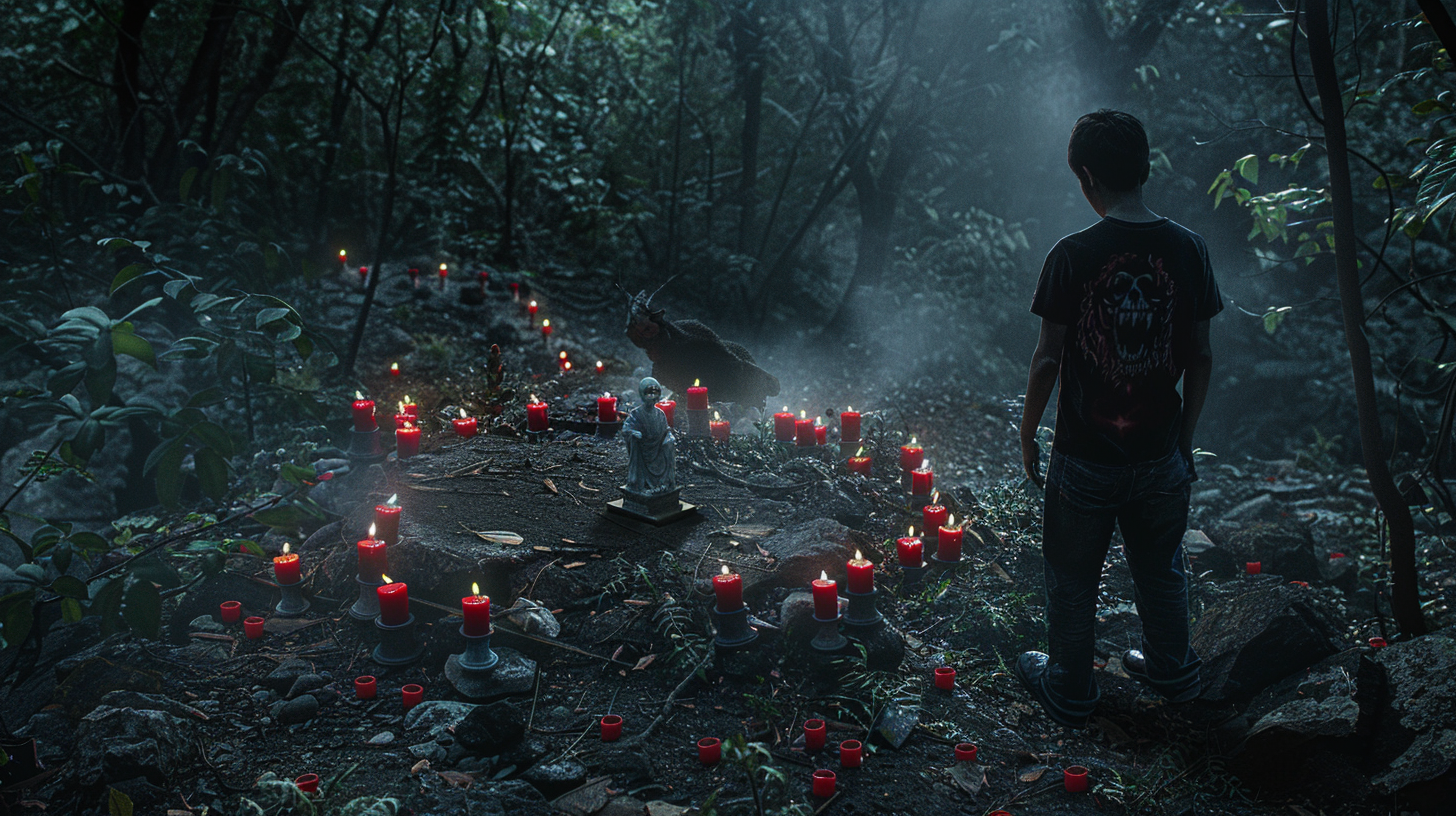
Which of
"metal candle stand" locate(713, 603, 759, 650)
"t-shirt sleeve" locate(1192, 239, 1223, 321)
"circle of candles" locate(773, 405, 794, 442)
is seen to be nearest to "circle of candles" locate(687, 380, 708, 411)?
"circle of candles" locate(773, 405, 794, 442)

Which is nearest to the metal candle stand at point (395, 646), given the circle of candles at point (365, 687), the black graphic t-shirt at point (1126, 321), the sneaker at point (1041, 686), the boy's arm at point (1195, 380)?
the circle of candles at point (365, 687)

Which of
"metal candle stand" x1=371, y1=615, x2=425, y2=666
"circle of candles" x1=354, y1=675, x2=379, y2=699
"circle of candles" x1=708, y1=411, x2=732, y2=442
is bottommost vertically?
"circle of candles" x1=354, y1=675, x2=379, y2=699

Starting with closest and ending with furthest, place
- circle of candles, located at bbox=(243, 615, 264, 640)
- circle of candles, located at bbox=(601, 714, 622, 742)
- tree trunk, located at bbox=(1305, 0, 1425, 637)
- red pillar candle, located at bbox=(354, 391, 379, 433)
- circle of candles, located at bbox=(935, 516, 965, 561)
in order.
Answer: circle of candles, located at bbox=(601, 714, 622, 742) → tree trunk, located at bbox=(1305, 0, 1425, 637) → circle of candles, located at bbox=(243, 615, 264, 640) → circle of candles, located at bbox=(935, 516, 965, 561) → red pillar candle, located at bbox=(354, 391, 379, 433)

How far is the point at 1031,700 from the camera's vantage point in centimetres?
400

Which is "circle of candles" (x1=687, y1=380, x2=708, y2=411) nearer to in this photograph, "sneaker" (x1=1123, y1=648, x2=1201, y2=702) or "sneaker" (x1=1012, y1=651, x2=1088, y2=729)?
"sneaker" (x1=1012, y1=651, x2=1088, y2=729)

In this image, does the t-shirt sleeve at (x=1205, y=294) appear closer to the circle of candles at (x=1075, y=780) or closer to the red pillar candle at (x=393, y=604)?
the circle of candles at (x=1075, y=780)

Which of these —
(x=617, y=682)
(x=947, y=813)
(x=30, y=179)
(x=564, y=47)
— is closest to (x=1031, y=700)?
(x=947, y=813)

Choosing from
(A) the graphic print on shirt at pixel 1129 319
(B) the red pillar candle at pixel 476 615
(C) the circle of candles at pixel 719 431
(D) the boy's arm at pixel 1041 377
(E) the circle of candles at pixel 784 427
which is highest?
(A) the graphic print on shirt at pixel 1129 319

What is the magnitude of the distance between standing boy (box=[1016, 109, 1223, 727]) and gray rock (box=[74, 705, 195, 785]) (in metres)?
3.31

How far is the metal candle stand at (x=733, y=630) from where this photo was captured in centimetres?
377

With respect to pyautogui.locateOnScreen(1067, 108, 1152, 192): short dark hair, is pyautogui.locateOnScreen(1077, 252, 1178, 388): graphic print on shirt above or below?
below

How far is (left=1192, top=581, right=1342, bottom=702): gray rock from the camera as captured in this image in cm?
380

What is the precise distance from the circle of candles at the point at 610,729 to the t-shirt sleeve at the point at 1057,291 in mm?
2251

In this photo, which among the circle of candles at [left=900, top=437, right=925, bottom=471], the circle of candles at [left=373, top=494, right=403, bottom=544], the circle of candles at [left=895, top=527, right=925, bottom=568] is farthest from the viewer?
the circle of candles at [left=900, top=437, right=925, bottom=471]
